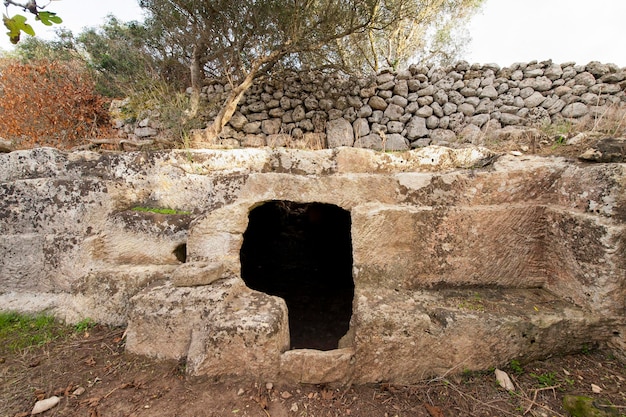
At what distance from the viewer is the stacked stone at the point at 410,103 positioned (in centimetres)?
613

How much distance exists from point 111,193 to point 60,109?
5821 mm

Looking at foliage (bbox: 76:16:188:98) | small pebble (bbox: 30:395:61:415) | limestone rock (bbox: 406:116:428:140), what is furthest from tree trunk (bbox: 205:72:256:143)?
small pebble (bbox: 30:395:61:415)

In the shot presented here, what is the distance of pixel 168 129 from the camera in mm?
6586

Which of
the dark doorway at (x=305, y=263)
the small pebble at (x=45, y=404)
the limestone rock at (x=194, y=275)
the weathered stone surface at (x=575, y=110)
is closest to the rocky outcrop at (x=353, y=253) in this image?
the limestone rock at (x=194, y=275)

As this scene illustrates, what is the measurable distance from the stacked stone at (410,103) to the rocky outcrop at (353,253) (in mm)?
4129

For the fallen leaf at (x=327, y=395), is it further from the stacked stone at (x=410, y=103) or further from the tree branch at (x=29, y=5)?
the stacked stone at (x=410, y=103)

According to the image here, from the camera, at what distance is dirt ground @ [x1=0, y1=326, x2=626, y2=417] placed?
155 centimetres

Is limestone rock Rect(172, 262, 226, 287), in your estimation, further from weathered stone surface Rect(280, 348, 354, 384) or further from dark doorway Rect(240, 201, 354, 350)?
dark doorway Rect(240, 201, 354, 350)

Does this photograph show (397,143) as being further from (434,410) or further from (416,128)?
(434,410)

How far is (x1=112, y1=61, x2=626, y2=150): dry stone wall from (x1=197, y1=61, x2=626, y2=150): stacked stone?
0.7 inches

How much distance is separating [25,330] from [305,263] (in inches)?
130

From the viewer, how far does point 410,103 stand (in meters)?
6.98

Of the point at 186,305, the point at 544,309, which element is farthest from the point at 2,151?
the point at 544,309

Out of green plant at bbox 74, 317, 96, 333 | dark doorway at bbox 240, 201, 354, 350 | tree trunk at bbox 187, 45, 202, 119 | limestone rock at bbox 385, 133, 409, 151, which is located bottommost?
dark doorway at bbox 240, 201, 354, 350
